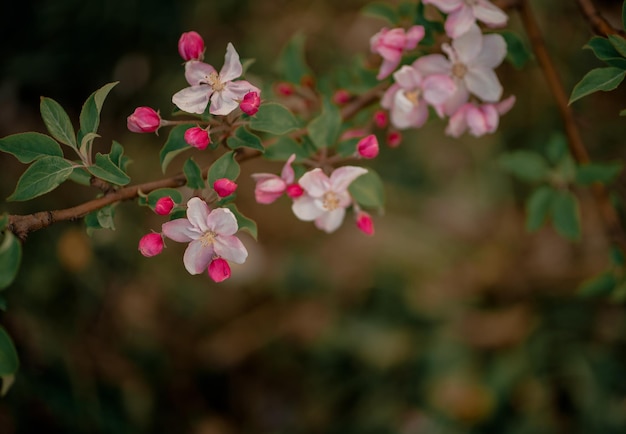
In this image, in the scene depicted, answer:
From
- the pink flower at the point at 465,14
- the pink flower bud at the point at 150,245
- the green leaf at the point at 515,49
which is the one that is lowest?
the pink flower bud at the point at 150,245

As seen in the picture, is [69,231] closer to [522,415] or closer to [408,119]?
[408,119]

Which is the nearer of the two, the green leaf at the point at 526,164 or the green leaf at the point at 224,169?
the green leaf at the point at 224,169

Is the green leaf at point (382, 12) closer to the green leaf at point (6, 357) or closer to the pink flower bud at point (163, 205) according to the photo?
the pink flower bud at point (163, 205)

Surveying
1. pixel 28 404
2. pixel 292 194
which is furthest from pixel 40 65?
pixel 292 194

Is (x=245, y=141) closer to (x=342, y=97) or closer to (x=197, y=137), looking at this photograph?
(x=197, y=137)

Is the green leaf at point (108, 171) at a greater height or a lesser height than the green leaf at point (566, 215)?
greater

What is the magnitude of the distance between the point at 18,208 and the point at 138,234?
1.04ft

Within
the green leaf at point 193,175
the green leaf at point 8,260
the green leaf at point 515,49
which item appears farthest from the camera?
the green leaf at point 515,49

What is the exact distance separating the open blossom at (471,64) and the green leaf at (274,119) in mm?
183

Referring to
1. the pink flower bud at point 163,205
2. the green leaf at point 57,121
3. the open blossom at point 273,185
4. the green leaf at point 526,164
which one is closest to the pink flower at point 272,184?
the open blossom at point 273,185

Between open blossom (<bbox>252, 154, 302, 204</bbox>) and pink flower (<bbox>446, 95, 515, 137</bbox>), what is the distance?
0.23 meters

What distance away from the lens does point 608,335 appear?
1491 mm

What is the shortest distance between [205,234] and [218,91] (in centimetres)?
16

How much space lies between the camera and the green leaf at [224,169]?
598 mm
